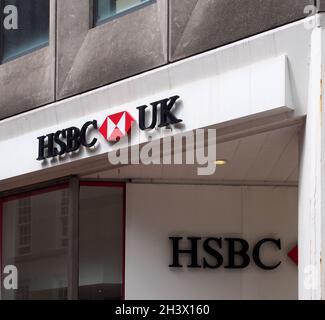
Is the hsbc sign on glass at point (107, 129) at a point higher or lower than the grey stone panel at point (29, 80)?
lower

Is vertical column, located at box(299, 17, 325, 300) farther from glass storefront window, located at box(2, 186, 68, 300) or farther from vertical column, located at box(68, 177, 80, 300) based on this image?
glass storefront window, located at box(2, 186, 68, 300)

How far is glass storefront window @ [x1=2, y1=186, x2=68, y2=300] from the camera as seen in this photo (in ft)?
50.1

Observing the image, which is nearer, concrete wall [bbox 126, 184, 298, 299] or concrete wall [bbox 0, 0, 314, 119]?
Result: concrete wall [bbox 0, 0, 314, 119]

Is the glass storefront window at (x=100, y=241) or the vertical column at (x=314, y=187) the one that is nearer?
the vertical column at (x=314, y=187)

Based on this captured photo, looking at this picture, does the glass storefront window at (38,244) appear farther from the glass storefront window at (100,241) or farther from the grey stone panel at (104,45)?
the grey stone panel at (104,45)

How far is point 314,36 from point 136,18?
303 cm

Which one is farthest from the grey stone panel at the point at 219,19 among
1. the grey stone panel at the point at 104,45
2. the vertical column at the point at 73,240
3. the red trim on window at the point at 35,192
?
the red trim on window at the point at 35,192

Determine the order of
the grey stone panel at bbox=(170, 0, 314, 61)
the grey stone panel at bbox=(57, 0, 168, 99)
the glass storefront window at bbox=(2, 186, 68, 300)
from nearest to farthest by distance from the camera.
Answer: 1. the grey stone panel at bbox=(170, 0, 314, 61)
2. the grey stone panel at bbox=(57, 0, 168, 99)
3. the glass storefront window at bbox=(2, 186, 68, 300)

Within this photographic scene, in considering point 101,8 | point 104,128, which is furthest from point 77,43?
point 104,128

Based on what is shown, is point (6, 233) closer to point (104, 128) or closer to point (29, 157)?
point (29, 157)

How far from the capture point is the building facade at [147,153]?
12.6 metres

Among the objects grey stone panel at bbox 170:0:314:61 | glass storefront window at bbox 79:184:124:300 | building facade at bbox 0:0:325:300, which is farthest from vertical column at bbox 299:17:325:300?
glass storefront window at bbox 79:184:124:300

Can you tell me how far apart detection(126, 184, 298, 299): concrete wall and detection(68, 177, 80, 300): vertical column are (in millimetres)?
680

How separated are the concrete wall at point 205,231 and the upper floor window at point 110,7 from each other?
2.18 meters
